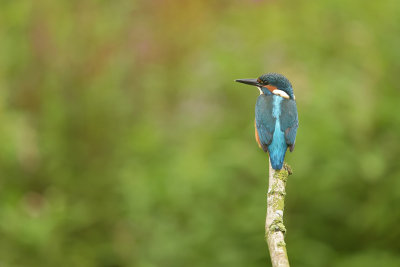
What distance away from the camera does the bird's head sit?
3242 millimetres

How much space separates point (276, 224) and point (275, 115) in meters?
1.46

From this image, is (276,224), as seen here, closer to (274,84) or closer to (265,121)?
(265,121)

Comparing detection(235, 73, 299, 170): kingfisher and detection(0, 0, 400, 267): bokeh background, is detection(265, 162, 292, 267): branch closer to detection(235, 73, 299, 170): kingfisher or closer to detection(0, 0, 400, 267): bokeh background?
detection(235, 73, 299, 170): kingfisher

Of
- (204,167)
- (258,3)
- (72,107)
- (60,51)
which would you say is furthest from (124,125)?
(258,3)

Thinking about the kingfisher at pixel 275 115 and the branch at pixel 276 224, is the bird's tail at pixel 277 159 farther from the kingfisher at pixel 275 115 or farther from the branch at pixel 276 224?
the branch at pixel 276 224

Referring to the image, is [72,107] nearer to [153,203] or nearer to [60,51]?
[60,51]

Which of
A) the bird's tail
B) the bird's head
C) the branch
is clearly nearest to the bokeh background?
the bird's head

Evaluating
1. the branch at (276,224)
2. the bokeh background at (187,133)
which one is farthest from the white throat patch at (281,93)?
the branch at (276,224)

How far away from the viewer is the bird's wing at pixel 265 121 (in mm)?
3092

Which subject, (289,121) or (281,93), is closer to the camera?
(289,121)

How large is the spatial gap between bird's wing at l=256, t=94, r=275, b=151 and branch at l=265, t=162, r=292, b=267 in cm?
60

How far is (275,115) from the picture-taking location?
3215mm

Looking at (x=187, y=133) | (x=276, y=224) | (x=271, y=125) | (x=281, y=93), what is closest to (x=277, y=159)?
(x=271, y=125)

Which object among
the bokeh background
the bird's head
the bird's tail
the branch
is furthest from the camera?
the bokeh background
